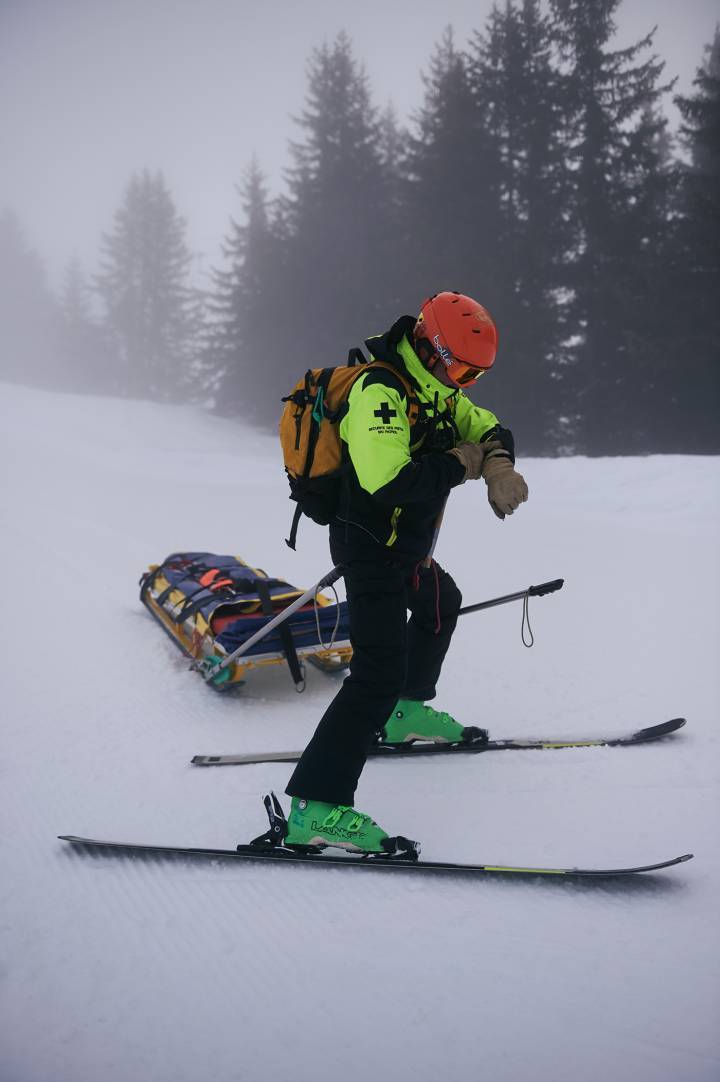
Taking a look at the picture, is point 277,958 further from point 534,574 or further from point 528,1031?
point 534,574

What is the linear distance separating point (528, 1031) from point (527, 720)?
6.70 ft

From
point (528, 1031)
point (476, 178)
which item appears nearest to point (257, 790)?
point (528, 1031)

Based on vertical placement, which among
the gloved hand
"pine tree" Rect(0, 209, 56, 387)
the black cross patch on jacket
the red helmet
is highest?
"pine tree" Rect(0, 209, 56, 387)

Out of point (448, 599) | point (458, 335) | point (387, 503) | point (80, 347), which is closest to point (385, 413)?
point (387, 503)

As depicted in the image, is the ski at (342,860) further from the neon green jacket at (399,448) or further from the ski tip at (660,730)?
the neon green jacket at (399,448)

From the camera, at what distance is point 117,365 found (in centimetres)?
4138

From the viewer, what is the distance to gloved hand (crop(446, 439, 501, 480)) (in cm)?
262

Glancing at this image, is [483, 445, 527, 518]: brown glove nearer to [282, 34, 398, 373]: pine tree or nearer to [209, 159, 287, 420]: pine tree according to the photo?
[282, 34, 398, 373]: pine tree

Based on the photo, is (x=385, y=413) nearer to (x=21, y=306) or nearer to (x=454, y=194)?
(x=454, y=194)

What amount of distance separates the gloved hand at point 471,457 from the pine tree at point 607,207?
53.5 ft

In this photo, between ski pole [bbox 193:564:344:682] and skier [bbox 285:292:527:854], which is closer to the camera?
skier [bbox 285:292:527:854]

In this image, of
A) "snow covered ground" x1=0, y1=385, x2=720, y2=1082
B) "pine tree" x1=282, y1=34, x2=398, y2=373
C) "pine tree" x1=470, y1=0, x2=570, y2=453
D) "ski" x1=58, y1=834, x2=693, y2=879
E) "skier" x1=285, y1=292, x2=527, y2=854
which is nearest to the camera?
"snow covered ground" x1=0, y1=385, x2=720, y2=1082

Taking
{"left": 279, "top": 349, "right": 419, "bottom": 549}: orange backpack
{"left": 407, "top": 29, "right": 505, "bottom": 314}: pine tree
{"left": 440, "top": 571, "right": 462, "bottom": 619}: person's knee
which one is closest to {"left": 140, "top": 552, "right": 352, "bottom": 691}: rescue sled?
{"left": 440, "top": 571, "right": 462, "bottom": 619}: person's knee

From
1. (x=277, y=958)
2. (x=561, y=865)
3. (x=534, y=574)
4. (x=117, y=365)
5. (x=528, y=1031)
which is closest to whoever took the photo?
(x=528, y=1031)
